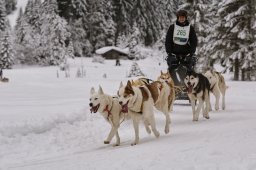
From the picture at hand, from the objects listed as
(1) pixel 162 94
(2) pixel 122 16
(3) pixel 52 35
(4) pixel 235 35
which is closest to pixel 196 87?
(1) pixel 162 94

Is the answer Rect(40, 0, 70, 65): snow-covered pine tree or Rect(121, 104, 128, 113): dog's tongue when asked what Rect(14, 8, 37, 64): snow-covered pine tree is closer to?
Rect(40, 0, 70, 65): snow-covered pine tree

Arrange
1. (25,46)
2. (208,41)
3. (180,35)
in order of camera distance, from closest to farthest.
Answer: (180,35), (208,41), (25,46)

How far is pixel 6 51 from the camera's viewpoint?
209 feet

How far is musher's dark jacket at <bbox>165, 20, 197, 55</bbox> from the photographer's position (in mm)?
10039

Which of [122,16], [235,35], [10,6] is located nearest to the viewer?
[235,35]

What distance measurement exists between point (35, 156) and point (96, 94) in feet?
5.20

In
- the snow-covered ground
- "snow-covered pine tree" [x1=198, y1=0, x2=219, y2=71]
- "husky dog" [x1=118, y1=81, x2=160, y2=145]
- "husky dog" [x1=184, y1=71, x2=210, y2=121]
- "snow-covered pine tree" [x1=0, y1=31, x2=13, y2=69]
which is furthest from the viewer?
"snow-covered pine tree" [x1=0, y1=31, x2=13, y2=69]

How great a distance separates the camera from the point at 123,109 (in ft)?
24.6

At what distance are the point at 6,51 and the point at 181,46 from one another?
57.3 m

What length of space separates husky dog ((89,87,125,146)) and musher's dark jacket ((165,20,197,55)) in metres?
2.78

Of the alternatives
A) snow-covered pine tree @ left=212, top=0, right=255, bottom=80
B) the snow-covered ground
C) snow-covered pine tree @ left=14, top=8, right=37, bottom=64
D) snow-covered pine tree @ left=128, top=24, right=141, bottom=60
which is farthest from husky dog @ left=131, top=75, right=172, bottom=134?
snow-covered pine tree @ left=14, top=8, right=37, bottom=64

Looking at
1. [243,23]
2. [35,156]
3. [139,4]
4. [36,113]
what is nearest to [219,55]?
[243,23]

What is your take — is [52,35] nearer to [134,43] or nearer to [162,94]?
[134,43]

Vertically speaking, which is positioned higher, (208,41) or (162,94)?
(208,41)
